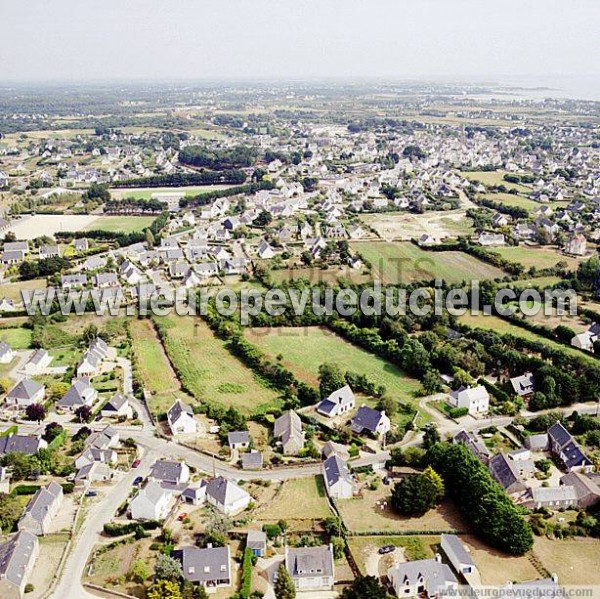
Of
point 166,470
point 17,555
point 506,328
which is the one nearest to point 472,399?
point 506,328

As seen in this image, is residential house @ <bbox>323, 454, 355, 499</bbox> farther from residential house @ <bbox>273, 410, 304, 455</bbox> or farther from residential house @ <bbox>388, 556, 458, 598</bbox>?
residential house @ <bbox>388, 556, 458, 598</bbox>

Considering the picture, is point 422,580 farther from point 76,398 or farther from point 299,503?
point 76,398

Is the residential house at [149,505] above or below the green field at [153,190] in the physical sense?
below

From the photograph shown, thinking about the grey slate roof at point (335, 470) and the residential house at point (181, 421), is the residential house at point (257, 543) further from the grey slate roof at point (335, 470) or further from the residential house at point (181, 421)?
the residential house at point (181, 421)

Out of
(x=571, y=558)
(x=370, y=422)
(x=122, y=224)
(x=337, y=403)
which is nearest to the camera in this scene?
(x=571, y=558)

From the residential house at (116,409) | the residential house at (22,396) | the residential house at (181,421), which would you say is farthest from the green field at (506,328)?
the residential house at (22,396)

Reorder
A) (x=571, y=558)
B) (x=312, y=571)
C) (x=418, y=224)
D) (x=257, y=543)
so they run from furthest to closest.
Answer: (x=418, y=224), (x=257, y=543), (x=571, y=558), (x=312, y=571)
